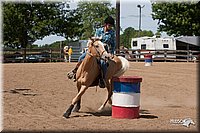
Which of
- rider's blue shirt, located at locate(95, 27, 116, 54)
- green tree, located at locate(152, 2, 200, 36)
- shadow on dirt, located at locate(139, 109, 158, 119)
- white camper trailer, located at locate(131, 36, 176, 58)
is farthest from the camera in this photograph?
green tree, located at locate(152, 2, 200, 36)

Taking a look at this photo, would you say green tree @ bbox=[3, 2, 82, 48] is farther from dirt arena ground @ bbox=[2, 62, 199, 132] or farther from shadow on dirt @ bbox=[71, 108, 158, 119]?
shadow on dirt @ bbox=[71, 108, 158, 119]

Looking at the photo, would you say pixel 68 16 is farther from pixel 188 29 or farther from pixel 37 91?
pixel 37 91

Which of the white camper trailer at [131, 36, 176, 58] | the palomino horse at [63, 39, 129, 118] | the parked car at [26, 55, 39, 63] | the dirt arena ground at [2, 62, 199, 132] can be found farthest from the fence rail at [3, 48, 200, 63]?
the palomino horse at [63, 39, 129, 118]

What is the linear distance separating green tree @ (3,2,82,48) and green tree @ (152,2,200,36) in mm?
9806

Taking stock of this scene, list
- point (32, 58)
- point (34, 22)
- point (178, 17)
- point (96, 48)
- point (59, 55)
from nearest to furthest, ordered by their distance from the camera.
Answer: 1. point (96, 48)
2. point (32, 58)
3. point (59, 55)
4. point (34, 22)
5. point (178, 17)

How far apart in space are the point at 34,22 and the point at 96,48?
109ft

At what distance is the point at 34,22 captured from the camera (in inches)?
1580

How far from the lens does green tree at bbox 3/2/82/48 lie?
37906 mm

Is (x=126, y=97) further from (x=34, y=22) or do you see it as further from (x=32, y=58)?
(x=34, y=22)

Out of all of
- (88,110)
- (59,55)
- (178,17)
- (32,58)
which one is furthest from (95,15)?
(88,110)

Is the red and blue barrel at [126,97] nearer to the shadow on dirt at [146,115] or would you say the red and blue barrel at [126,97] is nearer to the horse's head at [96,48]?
the shadow on dirt at [146,115]

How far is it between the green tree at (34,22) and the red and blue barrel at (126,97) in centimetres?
3047

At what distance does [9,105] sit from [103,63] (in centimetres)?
223

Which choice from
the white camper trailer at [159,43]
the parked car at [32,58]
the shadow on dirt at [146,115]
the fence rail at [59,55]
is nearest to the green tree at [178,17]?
the white camper trailer at [159,43]
